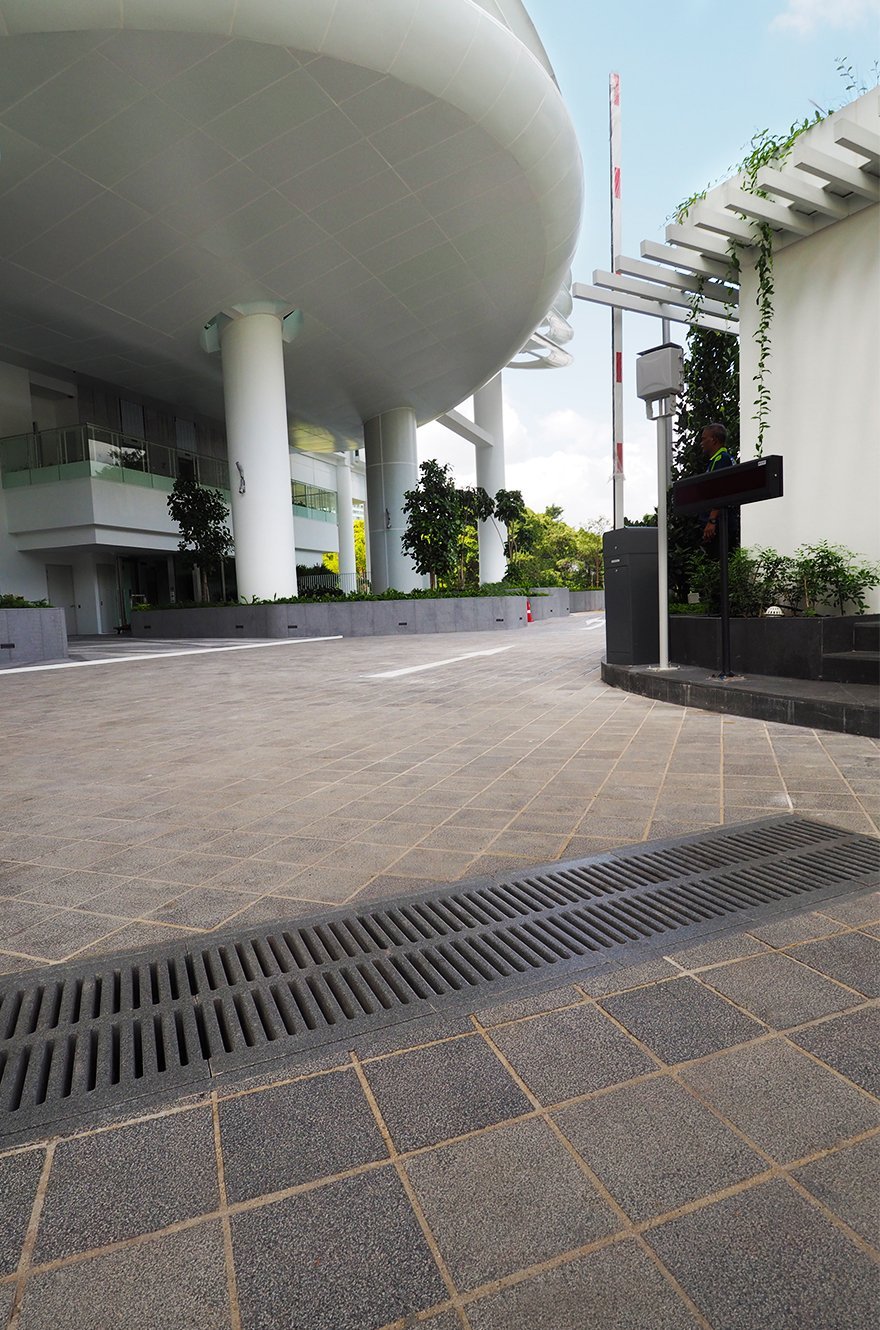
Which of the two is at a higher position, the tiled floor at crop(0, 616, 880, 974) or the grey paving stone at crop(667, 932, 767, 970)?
the tiled floor at crop(0, 616, 880, 974)

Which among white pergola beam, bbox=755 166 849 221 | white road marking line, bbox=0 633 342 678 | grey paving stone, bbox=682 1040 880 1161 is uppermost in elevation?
white pergola beam, bbox=755 166 849 221

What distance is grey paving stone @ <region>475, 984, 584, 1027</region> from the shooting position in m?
1.80

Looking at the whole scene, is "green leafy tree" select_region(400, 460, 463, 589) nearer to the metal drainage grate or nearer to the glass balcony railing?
the glass balcony railing

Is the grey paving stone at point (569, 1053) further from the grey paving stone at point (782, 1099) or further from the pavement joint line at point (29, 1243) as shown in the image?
the pavement joint line at point (29, 1243)

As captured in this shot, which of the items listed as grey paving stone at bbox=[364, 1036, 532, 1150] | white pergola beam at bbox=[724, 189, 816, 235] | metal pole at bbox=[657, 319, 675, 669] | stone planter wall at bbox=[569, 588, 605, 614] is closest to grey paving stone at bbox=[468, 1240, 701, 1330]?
grey paving stone at bbox=[364, 1036, 532, 1150]

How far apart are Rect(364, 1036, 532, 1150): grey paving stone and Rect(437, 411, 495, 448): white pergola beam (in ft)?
105

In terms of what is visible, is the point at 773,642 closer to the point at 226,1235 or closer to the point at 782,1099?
the point at 782,1099

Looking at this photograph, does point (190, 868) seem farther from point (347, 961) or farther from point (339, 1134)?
point (339, 1134)

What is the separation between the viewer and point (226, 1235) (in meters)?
1.18

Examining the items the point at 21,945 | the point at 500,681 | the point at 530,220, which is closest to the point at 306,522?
the point at 530,220

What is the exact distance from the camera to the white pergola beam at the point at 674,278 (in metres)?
9.02

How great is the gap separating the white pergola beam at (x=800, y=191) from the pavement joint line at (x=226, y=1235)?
8.27m

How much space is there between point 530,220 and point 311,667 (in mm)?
12418

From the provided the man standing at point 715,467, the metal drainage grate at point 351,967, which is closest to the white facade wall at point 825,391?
the man standing at point 715,467
